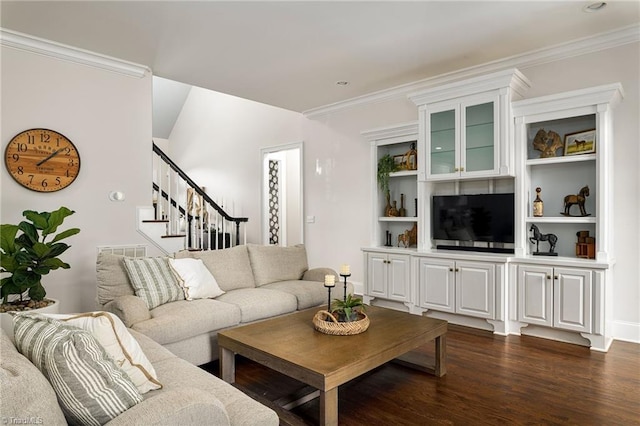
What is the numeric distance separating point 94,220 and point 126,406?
10.9 feet

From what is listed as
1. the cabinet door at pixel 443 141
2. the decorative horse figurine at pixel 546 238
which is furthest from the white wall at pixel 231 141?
the decorative horse figurine at pixel 546 238

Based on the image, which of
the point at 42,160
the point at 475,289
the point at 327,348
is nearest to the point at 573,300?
the point at 475,289

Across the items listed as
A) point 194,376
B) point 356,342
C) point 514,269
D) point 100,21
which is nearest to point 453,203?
point 514,269

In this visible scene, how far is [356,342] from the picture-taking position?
2.41m

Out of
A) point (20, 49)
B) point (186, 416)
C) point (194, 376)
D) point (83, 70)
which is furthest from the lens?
point (83, 70)

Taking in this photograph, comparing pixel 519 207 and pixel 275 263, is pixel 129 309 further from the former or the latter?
pixel 519 207

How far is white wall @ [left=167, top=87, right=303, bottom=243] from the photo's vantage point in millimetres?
6906

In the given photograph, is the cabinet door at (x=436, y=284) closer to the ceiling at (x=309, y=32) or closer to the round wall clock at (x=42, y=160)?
the ceiling at (x=309, y=32)

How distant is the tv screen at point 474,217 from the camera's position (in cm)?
405

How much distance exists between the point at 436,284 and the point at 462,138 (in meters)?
1.54

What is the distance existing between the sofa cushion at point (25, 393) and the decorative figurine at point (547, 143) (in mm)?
4142

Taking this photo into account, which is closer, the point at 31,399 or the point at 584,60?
the point at 31,399

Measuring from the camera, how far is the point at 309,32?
3525 mm

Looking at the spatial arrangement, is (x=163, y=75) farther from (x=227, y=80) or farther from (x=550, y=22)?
(x=550, y=22)
